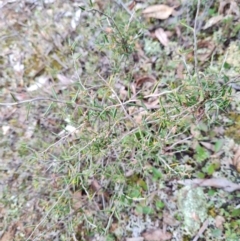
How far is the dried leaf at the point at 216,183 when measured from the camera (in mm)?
1742

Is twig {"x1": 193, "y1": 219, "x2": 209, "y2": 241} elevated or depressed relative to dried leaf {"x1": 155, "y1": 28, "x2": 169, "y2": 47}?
depressed

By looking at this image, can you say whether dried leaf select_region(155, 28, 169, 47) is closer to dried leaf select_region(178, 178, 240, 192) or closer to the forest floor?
the forest floor

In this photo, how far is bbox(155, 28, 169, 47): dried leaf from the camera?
213 cm

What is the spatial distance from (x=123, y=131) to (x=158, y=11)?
2.87 feet

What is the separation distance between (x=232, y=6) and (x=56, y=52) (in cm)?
104

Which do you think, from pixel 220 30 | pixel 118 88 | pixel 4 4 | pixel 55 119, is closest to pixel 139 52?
pixel 118 88

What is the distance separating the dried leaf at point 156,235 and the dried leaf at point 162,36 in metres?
1.00

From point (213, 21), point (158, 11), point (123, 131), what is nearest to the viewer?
point (123, 131)

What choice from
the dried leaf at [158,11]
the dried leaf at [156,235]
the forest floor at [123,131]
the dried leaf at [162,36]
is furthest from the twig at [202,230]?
the dried leaf at [158,11]

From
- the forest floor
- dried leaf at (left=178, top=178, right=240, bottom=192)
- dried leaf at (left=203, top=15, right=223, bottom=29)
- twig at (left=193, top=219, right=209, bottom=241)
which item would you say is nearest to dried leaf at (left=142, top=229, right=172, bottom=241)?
the forest floor

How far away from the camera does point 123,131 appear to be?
5.57 feet

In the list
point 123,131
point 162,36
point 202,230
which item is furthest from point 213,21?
point 202,230

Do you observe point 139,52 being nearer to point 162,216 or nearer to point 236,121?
point 236,121

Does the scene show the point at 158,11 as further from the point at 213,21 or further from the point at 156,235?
the point at 156,235
